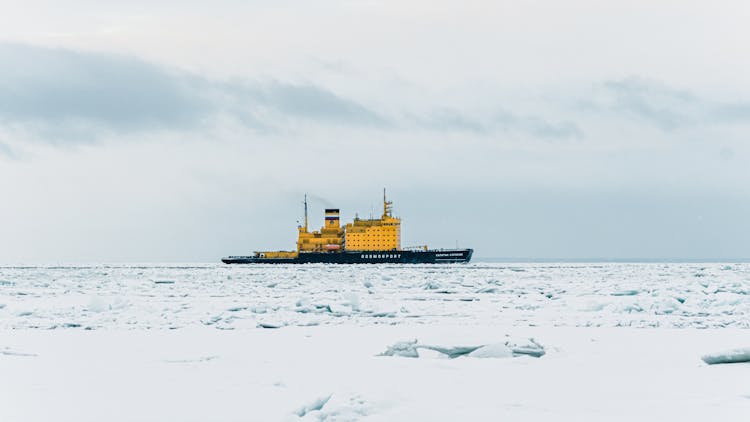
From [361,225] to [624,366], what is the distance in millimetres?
76444

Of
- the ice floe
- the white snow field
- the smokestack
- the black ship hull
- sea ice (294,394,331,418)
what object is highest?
the smokestack

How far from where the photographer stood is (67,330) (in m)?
9.59

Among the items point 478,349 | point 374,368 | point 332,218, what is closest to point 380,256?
point 332,218

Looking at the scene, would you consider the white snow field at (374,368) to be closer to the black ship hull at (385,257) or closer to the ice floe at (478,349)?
the ice floe at (478,349)

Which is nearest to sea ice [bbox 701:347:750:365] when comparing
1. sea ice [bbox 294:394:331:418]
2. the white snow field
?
the white snow field

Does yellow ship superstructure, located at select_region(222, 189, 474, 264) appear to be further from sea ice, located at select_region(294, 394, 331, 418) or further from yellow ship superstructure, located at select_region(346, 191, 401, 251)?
sea ice, located at select_region(294, 394, 331, 418)

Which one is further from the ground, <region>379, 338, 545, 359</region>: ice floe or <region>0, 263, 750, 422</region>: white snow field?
<region>379, 338, 545, 359</region>: ice floe

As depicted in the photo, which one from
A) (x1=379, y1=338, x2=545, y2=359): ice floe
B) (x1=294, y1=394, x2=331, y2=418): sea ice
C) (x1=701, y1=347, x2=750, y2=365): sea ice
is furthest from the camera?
(x1=379, y1=338, x2=545, y2=359): ice floe

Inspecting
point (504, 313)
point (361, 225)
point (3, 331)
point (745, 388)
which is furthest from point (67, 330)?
point (361, 225)

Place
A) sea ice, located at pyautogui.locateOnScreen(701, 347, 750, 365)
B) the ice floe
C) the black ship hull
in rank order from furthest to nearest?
the black ship hull
the ice floe
sea ice, located at pyautogui.locateOnScreen(701, 347, 750, 365)

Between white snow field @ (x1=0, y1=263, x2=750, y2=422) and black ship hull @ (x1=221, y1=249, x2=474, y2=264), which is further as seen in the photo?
black ship hull @ (x1=221, y1=249, x2=474, y2=264)

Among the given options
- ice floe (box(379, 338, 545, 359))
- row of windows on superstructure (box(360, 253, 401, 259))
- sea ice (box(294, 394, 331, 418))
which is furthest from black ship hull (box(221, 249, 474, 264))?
sea ice (box(294, 394, 331, 418))

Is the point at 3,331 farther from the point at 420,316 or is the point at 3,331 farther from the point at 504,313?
the point at 504,313

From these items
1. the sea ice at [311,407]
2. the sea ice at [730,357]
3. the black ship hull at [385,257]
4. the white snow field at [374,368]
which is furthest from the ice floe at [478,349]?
the black ship hull at [385,257]
